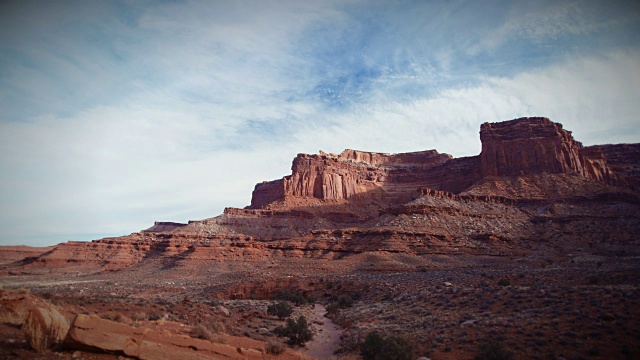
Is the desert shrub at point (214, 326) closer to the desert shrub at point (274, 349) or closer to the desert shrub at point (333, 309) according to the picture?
the desert shrub at point (274, 349)

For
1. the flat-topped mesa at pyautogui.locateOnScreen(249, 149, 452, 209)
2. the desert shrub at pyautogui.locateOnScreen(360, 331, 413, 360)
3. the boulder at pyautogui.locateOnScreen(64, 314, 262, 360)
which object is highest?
the flat-topped mesa at pyautogui.locateOnScreen(249, 149, 452, 209)

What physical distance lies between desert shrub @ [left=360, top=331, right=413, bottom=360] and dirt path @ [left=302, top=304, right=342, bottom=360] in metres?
2.33

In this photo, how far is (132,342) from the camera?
9.59 m

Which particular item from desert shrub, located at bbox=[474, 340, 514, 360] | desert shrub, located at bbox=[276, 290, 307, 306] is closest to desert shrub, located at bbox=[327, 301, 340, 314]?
desert shrub, located at bbox=[276, 290, 307, 306]

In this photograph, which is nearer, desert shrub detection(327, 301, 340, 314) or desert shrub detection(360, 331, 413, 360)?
desert shrub detection(360, 331, 413, 360)

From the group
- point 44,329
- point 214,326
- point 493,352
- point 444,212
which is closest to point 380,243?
point 444,212

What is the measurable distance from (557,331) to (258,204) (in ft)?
380

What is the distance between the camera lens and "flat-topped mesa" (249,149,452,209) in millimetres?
104750

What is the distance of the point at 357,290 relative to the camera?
109ft

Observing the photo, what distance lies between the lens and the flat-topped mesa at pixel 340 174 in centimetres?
10475

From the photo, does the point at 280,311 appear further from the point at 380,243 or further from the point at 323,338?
the point at 380,243

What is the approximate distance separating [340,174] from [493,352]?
322 feet

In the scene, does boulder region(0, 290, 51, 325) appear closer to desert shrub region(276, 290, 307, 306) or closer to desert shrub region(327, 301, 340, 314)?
desert shrub region(327, 301, 340, 314)

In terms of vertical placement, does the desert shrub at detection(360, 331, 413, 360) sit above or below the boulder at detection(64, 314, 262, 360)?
below
